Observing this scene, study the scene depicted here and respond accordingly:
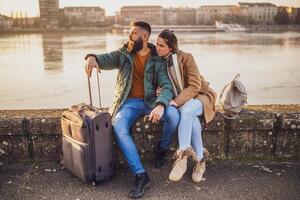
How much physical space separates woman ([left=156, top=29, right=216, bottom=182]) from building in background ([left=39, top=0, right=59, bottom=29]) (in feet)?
369

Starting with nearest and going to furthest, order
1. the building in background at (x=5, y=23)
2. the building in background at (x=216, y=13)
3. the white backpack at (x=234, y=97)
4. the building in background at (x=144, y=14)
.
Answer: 1. the white backpack at (x=234, y=97)
2. the building in background at (x=5, y=23)
3. the building in background at (x=144, y=14)
4. the building in background at (x=216, y=13)

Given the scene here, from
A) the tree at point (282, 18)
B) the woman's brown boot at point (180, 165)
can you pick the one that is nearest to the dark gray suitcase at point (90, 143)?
the woman's brown boot at point (180, 165)

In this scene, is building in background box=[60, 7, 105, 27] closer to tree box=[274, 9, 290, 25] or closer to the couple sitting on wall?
tree box=[274, 9, 290, 25]

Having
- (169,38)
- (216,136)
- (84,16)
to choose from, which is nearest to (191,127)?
(216,136)

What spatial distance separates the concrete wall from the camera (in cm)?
351

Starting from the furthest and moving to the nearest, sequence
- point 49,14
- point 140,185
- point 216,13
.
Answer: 1. point 216,13
2. point 49,14
3. point 140,185

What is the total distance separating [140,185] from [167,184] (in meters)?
0.27

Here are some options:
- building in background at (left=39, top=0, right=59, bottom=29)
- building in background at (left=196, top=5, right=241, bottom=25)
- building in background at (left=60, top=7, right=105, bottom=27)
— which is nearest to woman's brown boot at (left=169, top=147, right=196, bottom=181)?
building in background at (left=39, top=0, right=59, bottom=29)

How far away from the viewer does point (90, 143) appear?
9.89 feet

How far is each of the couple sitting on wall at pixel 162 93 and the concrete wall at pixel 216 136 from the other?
197 mm

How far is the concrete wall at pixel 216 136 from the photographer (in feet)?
11.5

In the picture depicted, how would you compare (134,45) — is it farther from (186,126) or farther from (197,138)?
(197,138)

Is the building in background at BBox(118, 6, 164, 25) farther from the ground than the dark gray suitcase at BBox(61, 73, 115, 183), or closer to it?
farther from the ground

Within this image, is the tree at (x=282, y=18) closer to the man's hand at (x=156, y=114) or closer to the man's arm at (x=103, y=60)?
the man's arm at (x=103, y=60)
